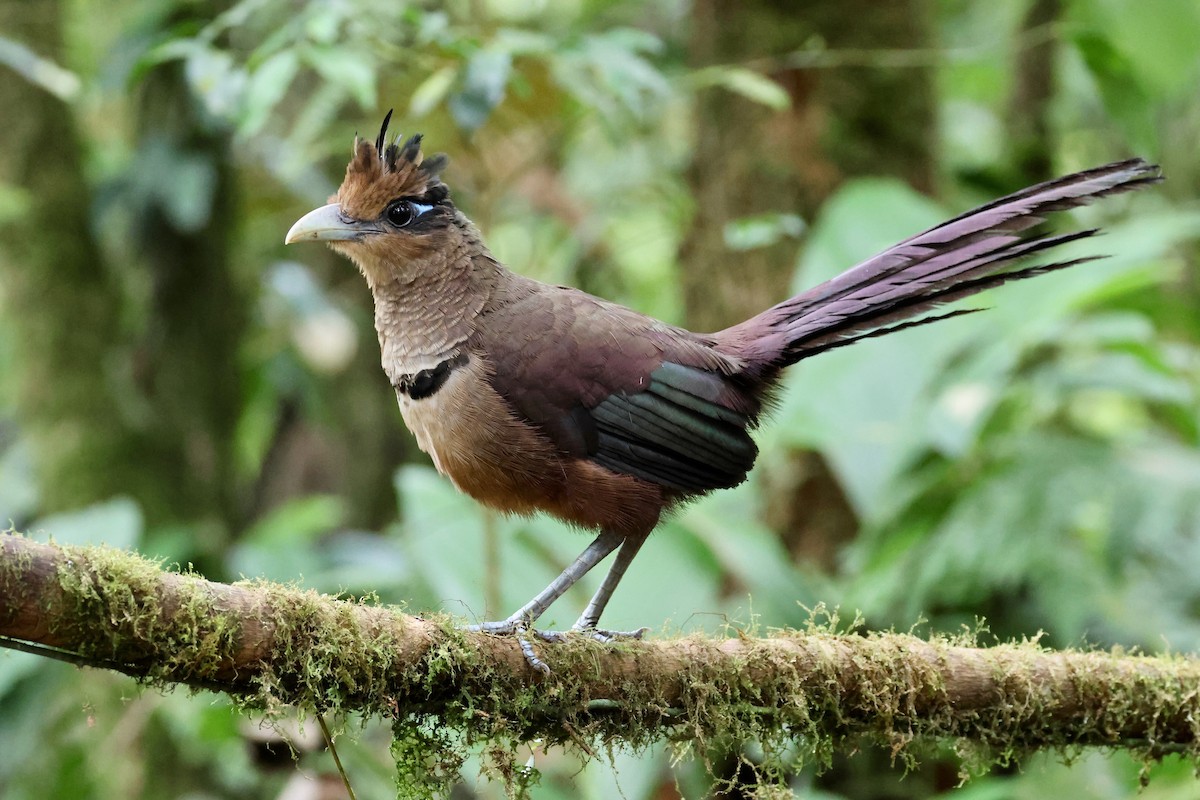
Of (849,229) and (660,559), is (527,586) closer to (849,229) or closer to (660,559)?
(660,559)

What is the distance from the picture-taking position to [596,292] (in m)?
6.30

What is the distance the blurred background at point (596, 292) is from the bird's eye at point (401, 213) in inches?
14.4

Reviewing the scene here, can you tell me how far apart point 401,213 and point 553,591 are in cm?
126

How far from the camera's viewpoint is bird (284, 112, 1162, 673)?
9.96 feet

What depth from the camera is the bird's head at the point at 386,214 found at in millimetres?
3404

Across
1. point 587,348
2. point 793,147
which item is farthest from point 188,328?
point 587,348

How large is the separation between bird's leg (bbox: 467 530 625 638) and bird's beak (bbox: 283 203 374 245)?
1171 millimetres

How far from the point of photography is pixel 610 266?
257 inches

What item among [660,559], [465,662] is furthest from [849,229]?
[465,662]

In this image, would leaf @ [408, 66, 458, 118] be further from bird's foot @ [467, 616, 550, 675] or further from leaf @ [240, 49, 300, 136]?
bird's foot @ [467, 616, 550, 675]

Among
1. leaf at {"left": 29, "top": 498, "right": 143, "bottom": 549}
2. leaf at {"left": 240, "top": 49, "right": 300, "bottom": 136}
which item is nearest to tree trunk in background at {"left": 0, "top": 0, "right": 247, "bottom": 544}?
leaf at {"left": 29, "top": 498, "right": 143, "bottom": 549}

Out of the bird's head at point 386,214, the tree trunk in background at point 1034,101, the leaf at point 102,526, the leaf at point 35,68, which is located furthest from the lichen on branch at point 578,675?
the tree trunk in background at point 1034,101

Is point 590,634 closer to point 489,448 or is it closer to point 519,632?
point 519,632

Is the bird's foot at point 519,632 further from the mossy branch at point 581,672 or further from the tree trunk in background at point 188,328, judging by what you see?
the tree trunk in background at point 188,328
